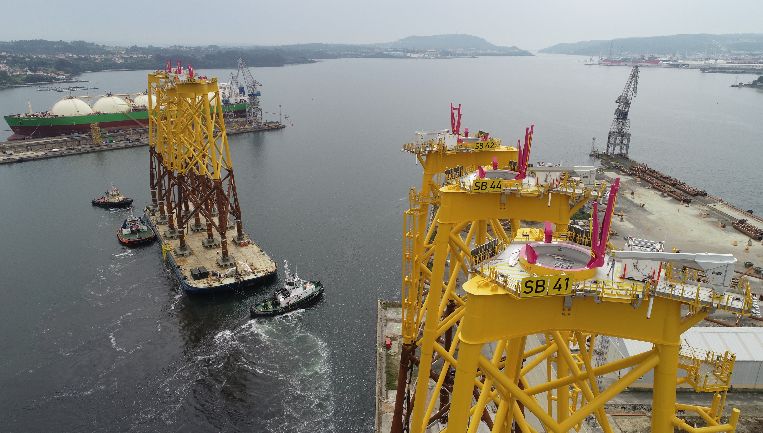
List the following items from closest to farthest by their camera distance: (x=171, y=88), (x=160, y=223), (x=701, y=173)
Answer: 1. (x=171, y=88)
2. (x=160, y=223)
3. (x=701, y=173)

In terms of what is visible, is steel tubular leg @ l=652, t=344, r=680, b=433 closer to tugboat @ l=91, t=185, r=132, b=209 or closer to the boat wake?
the boat wake

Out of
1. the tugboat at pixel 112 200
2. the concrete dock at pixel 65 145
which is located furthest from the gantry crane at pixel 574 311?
the concrete dock at pixel 65 145

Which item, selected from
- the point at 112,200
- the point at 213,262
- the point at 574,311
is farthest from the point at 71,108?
the point at 574,311

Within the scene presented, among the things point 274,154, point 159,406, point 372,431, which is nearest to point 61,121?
point 274,154

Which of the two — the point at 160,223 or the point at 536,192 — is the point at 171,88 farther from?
the point at 536,192

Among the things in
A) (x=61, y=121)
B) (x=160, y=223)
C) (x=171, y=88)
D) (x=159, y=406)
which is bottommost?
(x=159, y=406)

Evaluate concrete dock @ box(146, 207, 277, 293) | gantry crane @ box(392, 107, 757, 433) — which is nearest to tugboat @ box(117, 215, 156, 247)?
concrete dock @ box(146, 207, 277, 293)

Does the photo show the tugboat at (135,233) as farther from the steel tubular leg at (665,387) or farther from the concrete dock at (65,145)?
the steel tubular leg at (665,387)
